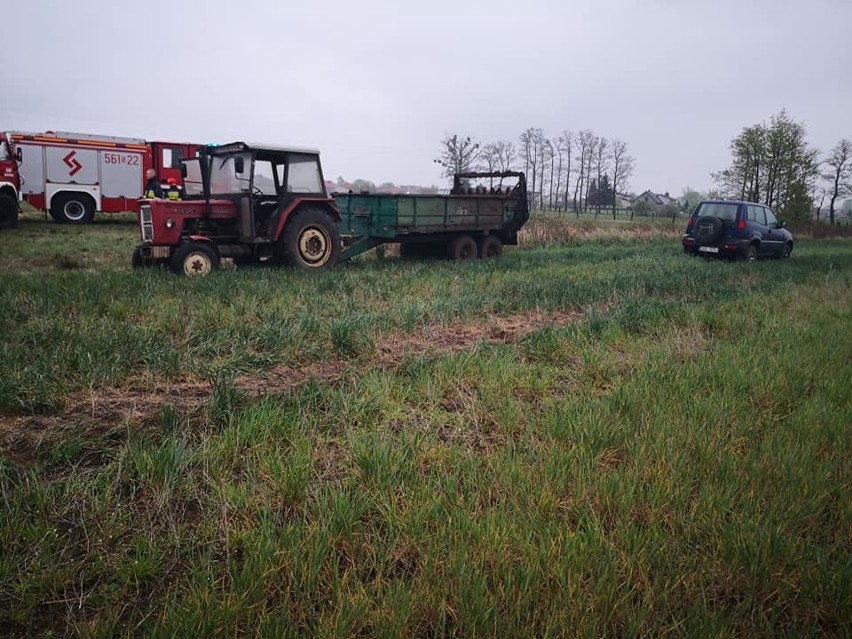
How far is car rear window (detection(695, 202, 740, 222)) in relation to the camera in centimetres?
Answer: 1491

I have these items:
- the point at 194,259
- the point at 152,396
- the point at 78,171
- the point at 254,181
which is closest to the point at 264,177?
the point at 254,181

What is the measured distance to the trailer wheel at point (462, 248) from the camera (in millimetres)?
13320

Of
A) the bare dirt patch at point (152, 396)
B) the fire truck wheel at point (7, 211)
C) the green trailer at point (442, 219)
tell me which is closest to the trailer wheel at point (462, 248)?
the green trailer at point (442, 219)

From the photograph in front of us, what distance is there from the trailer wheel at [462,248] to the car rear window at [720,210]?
22.2ft

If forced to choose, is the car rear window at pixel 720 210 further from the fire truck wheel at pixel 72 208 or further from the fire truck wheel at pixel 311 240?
the fire truck wheel at pixel 72 208

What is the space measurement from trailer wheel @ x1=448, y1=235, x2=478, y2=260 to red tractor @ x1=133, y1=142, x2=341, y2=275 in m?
3.53

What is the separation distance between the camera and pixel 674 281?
998cm

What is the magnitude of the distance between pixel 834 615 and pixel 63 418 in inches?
162

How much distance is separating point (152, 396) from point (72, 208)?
21688mm

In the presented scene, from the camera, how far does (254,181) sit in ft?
32.9

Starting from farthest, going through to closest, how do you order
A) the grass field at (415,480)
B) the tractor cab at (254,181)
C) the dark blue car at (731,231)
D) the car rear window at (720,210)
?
the car rear window at (720,210), the dark blue car at (731,231), the tractor cab at (254,181), the grass field at (415,480)

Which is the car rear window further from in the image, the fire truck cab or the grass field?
the fire truck cab

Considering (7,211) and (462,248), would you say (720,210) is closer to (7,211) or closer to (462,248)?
(462,248)

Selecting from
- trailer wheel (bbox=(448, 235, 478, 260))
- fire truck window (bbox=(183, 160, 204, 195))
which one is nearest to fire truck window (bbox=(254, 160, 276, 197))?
fire truck window (bbox=(183, 160, 204, 195))
